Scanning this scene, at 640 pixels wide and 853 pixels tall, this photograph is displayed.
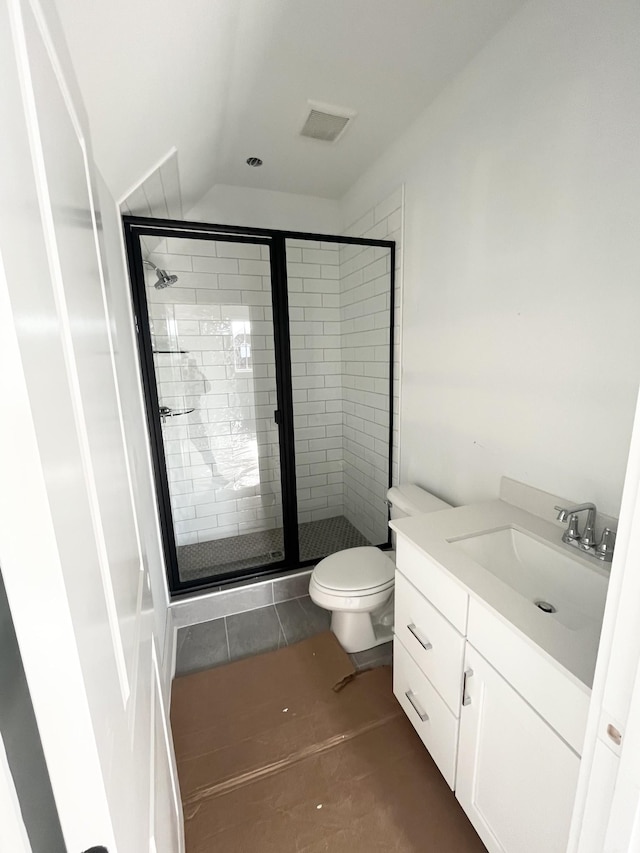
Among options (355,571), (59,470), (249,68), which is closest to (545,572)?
(355,571)

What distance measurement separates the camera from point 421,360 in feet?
6.48

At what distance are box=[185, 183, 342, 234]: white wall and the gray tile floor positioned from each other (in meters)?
2.39

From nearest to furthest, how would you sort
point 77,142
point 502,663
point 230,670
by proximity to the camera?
point 77,142, point 502,663, point 230,670

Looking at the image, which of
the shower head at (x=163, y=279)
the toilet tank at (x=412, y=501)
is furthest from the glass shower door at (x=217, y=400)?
the toilet tank at (x=412, y=501)

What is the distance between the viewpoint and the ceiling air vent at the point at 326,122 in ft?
5.66

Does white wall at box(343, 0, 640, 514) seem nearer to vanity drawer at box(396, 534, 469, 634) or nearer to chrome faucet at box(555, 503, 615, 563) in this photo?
chrome faucet at box(555, 503, 615, 563)

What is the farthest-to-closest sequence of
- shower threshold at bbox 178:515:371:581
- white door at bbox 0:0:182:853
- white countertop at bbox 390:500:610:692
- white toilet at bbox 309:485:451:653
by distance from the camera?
1. shower threshold at bbox 178:515:371:581
2. white toilet at bbox 309:485:451:653
3. white countertop at bbox 390:500:610:692
4. white door at bbox 0:0:182:853

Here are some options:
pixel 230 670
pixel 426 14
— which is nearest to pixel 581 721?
pixel 230 670

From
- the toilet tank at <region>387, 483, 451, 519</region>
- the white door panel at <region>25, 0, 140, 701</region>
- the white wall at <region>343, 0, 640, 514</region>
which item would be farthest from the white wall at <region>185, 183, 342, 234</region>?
the white door panel at <region>25, 0, 140, 701</region>

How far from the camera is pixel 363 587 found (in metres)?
1.67

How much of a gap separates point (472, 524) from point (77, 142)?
1.43 metres

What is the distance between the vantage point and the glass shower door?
241cm

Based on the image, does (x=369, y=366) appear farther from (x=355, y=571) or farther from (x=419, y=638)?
(x=419, y=638)

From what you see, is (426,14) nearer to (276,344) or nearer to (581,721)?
(276,344)
